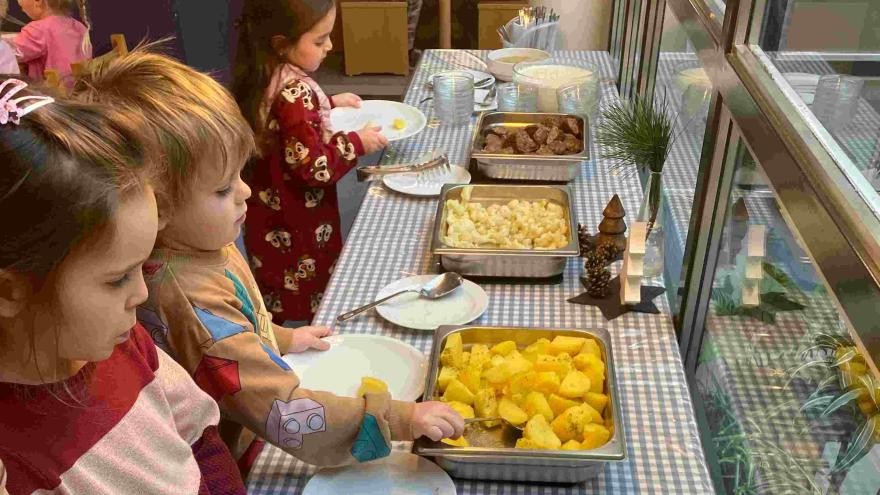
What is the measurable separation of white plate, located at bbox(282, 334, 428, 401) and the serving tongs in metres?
0.69

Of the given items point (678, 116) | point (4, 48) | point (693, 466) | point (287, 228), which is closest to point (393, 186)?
point (287, 228)

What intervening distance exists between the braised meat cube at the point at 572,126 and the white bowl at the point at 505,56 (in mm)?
576

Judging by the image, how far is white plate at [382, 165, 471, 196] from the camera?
1.75 meters

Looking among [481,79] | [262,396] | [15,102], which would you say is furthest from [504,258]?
[481,79]

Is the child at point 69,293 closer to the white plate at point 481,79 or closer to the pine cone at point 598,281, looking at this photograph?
the pine cone at point 598,281

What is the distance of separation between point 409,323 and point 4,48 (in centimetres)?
207

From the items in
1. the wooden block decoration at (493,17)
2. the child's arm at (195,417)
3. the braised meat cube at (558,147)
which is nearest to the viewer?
the child's arm at (195,417)

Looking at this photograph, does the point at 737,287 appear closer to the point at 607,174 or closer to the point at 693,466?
the point at 693,466

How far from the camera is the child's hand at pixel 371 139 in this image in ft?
6.07

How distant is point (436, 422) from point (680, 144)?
97 cm

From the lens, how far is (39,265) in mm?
635

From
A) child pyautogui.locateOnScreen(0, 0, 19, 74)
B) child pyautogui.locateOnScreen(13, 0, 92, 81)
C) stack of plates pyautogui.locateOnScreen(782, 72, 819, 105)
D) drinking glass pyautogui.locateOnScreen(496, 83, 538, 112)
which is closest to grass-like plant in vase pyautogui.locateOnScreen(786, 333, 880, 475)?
stack of plates pyautogui.locateOnScreen(782, 72, 819, 105)

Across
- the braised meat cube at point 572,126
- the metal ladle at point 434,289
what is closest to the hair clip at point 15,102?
the metal ladle at point 434,289

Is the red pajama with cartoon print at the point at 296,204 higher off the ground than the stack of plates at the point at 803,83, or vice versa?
the stack of plates at the point at 803,83
